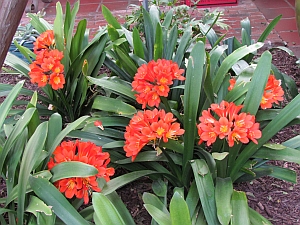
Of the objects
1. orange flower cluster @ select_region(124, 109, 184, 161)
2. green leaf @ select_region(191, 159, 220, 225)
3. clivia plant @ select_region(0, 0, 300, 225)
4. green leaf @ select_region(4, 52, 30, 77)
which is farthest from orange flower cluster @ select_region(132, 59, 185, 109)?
green leaf @ select_region(4, 52, 30, 77)

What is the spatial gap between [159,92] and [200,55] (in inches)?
8.9

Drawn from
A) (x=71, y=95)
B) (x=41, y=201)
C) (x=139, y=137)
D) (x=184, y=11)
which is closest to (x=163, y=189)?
(x=139, y=137)

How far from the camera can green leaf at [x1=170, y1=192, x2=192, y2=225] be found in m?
0.92

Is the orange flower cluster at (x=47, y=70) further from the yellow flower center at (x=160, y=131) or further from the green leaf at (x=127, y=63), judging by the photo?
the yellow flower center at (x=160, y=131)

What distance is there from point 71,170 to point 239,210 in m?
0.59

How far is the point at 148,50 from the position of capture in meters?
2.07

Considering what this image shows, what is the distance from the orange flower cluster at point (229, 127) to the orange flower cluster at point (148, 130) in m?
0.12

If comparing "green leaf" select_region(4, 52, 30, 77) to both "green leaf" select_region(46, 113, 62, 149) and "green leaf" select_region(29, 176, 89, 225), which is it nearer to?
"green leaf" select_region(46, 113, 62, 149)

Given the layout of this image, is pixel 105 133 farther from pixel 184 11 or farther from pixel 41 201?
pixel 184 11

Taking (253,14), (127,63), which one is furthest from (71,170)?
(253,14)

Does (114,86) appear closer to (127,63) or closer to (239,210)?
(127,63)

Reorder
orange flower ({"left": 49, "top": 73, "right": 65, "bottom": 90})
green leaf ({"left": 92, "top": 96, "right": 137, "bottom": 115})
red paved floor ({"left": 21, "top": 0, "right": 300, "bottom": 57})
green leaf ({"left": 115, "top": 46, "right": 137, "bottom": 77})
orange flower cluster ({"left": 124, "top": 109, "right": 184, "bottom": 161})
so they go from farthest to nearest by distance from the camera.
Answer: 1. red paved floor ({"left": 21, "top": 0, "right": 300, "bottom": 57})
2. green leaf ({"left": 115, "top": 46, "right": 137, "bottom": 77})
3. orange flower ({"left": 49, "top": 73, "right": 65, "bottom": 90})
4. green leaf ({"left": 92, "top": 96, "right": 137, "bottom": 115})
5. orange flower cluster ({"left": 124, "top": 109, "right": 184, "bottom": 161})

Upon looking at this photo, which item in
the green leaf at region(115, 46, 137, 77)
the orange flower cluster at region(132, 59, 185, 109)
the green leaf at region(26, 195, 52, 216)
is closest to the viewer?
the green leaf at region(26, 195, 52, 216)

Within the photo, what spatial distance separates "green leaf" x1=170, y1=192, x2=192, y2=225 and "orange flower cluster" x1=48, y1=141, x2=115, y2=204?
365 mm
